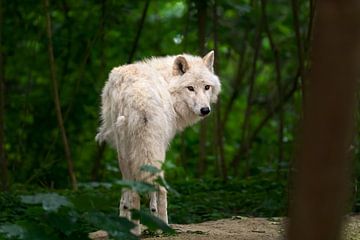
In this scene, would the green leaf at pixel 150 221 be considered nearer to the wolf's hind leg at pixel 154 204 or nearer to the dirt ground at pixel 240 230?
Answer: the dirt ground at pixel 240 230

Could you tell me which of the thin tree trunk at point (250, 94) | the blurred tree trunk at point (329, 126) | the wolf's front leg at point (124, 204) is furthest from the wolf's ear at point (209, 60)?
the blurred tree trunk at point (329, 126)

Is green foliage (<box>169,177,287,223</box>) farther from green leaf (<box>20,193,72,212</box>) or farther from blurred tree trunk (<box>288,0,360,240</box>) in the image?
blurred tree trunk (<box>288,0,360,240</box>)

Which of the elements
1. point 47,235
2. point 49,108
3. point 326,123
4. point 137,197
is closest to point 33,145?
point 49,108

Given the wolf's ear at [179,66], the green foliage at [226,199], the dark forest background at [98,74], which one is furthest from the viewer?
the dark forest background at [98,74]

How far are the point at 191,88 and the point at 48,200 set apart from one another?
372cm

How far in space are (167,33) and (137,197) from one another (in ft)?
26.3

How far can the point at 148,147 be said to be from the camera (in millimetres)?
6340

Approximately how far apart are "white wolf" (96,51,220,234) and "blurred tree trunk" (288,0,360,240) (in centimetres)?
275

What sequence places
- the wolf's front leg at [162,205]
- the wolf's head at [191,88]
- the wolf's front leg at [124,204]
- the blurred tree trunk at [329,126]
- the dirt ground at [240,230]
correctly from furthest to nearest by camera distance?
the wolf's head at [191,88] < the wolf's front leg at [124,204] < the wolf's front leg at [162,205] < the dirt ground at [240,230] < the blurred tree trunk at [329,126]

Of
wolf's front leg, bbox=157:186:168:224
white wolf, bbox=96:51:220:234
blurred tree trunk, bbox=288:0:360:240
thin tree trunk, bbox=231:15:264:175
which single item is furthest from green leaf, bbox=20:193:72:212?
thin tree trunk, bbox=231:15:264:175

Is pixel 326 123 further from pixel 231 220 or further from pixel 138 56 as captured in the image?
pixel 138 56

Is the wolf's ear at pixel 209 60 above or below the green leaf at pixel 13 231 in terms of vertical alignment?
above

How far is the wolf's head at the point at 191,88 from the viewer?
7.86 metres

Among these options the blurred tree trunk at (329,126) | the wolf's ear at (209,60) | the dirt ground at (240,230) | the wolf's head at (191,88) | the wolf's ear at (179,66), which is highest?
the wolf's ear at (209,60)
